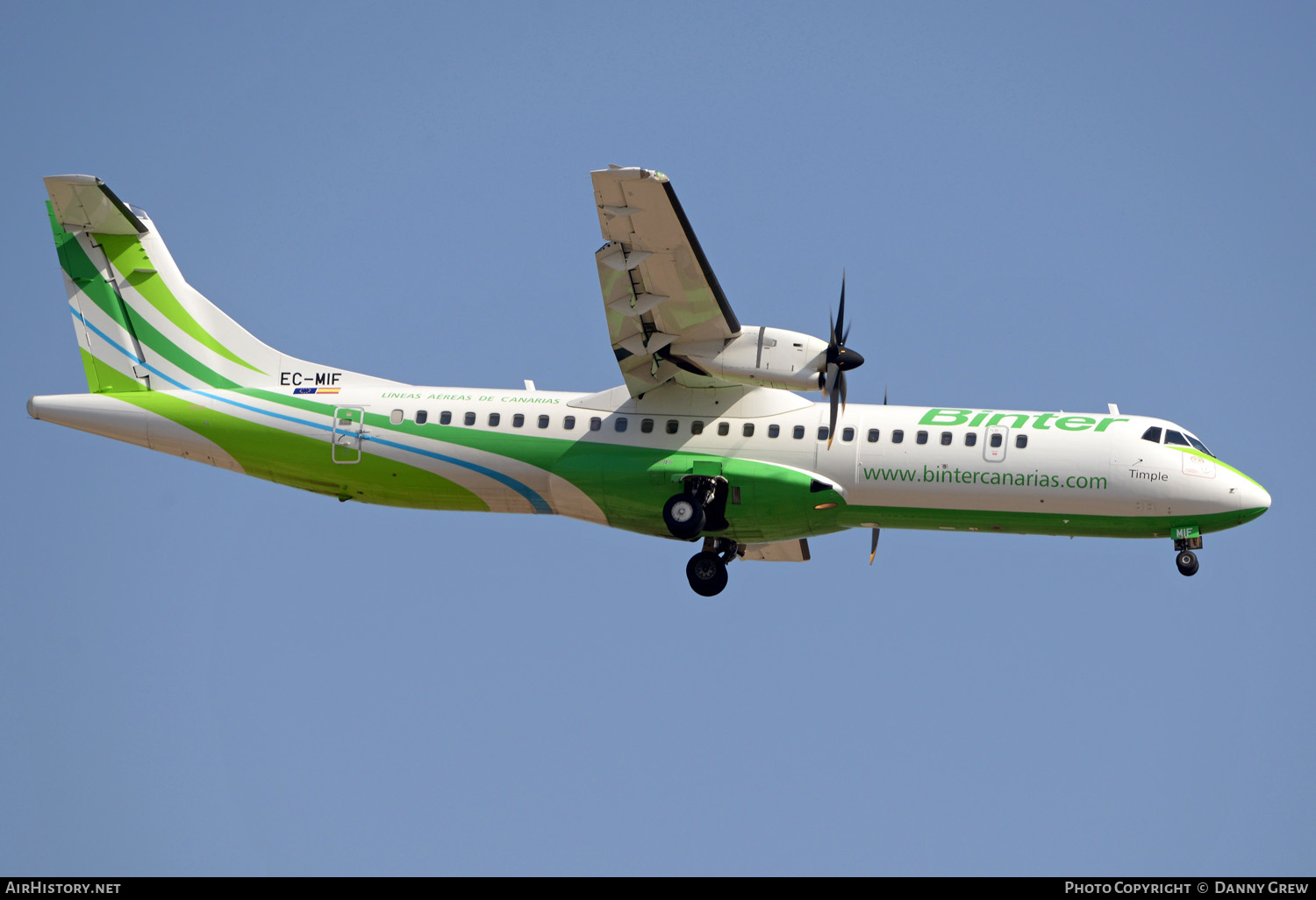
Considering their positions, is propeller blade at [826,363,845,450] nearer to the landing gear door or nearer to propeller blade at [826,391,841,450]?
propeller blade at [826,391,841,450]

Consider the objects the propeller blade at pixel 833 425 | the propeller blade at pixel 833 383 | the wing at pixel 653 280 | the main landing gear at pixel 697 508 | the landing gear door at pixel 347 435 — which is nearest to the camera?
the wing at pixel 653 280

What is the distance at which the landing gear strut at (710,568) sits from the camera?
2689 cm

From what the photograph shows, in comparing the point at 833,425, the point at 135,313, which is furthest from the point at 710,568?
the point at 135,313

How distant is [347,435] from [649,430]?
567cm

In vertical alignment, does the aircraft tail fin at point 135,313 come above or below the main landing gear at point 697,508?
above

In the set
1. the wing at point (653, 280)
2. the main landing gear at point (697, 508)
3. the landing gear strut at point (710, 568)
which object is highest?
the wing at point (653, 280)

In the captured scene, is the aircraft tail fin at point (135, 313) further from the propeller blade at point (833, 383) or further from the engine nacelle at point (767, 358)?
the propeller blade at point (833, 383)

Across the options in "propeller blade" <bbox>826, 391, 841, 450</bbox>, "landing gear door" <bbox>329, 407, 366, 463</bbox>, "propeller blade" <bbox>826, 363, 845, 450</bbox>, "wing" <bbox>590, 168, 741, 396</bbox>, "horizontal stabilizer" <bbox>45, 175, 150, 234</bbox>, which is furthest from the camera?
"horizontal stabilizer" <bbox>45, 175, 150, 234</bbox>

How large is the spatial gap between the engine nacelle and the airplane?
0.11 ft

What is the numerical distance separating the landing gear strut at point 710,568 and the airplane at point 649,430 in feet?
0.18

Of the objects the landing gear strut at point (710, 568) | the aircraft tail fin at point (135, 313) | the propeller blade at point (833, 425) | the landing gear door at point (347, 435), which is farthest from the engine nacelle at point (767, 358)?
the aircraft tail fin at point (135, 313)

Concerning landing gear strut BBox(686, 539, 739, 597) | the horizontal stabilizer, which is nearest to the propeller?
landing gear strut BBox(686, 539, 739, 597)

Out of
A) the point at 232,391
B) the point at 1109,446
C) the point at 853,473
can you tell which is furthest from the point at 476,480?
the point at 1109,446

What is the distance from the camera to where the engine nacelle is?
925 inches
